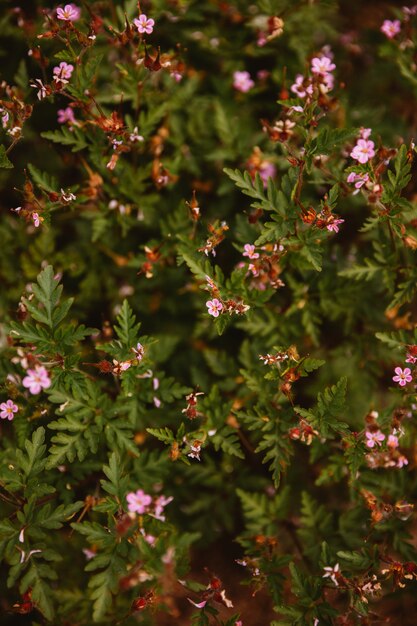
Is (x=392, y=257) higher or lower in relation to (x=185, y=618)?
higher

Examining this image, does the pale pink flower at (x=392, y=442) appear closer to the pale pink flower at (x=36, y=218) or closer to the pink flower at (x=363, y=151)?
the pink flower at (x=363, y=151)

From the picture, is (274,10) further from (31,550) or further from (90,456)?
(31,550)

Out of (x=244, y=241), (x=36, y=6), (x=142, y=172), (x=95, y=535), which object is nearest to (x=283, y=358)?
(x=244, y=241)

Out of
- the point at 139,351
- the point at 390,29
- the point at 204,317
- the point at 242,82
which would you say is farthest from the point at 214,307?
the point at 390,29

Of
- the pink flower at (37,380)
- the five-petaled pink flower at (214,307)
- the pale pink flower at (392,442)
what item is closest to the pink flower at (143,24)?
the five-petaled pink flower at (214,307)

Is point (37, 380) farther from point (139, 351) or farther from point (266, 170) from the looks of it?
point (266, 170)

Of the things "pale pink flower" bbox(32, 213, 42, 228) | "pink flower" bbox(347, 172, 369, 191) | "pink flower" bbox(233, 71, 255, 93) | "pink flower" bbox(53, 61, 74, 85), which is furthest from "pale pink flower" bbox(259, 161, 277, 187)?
"pale pink flower" bbox(32, 213, 42, 228)

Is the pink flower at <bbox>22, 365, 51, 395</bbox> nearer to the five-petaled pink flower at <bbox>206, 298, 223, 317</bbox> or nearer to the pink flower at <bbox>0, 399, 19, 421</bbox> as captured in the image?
the pink flower at <bbox>0, 399, 19, 421</bbox>
